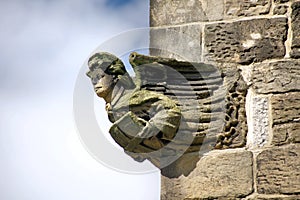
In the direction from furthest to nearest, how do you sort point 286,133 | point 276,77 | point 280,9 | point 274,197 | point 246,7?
point 246,7, point 280,9, point 276,77, point 286,133, point 274,197

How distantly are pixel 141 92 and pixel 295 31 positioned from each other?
0.86 metres

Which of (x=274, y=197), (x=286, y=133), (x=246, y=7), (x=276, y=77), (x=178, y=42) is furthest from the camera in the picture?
(x=178, y=42)

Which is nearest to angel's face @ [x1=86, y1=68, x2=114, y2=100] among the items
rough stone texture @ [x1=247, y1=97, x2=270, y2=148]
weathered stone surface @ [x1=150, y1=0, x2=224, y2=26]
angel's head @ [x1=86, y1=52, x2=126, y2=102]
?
angel's head @ [x1=86, y1=52, x2=126, y2=102]

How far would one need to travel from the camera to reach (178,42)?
7156mm

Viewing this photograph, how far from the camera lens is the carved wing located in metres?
6.79

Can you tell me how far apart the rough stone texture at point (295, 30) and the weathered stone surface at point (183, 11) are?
0.42 m

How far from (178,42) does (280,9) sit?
61 cm

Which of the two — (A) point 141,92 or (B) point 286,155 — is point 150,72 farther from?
(B) point 286,155

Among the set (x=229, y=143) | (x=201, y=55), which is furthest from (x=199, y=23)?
(x=229, y=143)

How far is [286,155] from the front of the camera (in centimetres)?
659

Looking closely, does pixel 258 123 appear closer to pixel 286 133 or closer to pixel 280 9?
pixel 286 133

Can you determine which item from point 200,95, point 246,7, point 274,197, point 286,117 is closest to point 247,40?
point 246,7

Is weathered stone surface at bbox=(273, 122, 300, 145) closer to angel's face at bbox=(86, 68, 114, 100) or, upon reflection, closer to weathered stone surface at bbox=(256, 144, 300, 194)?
weathered stone surface at bbox=(256, 144, 300, 194)

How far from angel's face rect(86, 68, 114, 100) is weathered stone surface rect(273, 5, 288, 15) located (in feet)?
3.04
